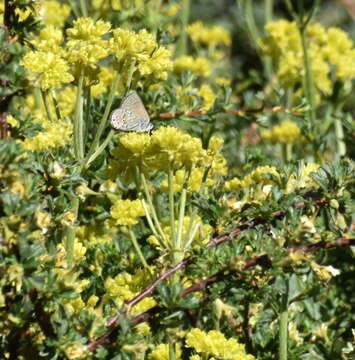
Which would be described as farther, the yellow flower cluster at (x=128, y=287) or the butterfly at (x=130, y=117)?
the yellow flower cluster at (x=128, y=287)

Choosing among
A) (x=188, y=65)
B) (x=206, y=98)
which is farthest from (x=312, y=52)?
(x=206, y=98)

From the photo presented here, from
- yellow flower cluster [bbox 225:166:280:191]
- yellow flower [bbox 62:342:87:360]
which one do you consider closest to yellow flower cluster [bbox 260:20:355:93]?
yellow flower cluster [bbox 225:166:280:191]

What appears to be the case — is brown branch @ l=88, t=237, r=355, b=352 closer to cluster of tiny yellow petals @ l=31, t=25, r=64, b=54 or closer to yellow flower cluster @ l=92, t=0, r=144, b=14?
cluster of tiny yellow petals @ l=31, t=25, r=64, b=54

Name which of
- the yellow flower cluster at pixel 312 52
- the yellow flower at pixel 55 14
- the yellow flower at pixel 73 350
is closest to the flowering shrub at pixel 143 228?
the yellow flower at pixel 73 350

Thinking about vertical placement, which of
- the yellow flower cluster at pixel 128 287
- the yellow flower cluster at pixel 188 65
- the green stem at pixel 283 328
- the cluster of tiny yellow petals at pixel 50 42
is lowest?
the green stem at pixel 283 328

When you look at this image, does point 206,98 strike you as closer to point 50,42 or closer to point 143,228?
point 143,228

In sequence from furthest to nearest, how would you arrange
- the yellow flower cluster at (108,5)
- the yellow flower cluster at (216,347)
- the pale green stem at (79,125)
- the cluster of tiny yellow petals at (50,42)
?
the yellow flower cluster at (108,5)
the cluster of tiny yellow petals at (50,42)
the pale green stem at (79,125)
the yellow flower cluster at (216,347)

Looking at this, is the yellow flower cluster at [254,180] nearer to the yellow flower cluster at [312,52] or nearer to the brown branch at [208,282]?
the brown branch at [208,282]
